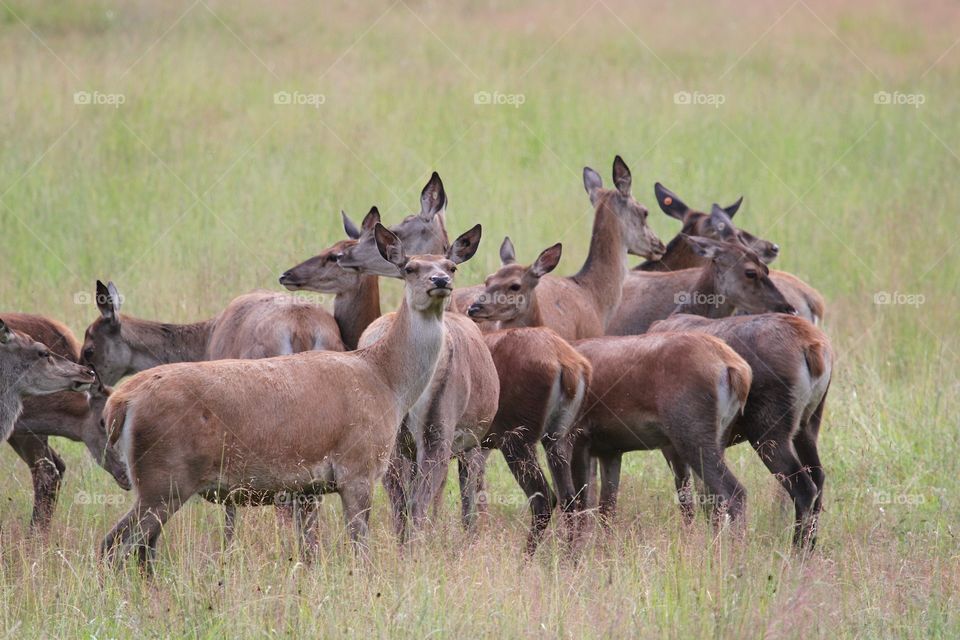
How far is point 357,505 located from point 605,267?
178 inches

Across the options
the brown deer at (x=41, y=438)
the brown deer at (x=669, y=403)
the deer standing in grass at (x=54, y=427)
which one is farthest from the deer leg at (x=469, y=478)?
the brown deer at (x=41, y=438)

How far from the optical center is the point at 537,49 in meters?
22.2

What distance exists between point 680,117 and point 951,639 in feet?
46.4

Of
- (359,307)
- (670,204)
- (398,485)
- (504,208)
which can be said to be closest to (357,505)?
(398,485)

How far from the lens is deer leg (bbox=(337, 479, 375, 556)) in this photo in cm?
750

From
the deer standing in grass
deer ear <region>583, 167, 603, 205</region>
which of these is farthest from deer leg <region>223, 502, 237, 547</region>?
deer ear <region>583, 167, 603, 205</region>

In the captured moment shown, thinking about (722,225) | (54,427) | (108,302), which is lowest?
(54,427)

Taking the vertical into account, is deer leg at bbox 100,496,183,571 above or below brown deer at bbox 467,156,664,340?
below

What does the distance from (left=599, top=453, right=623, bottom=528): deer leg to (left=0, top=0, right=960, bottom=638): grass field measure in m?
0.23

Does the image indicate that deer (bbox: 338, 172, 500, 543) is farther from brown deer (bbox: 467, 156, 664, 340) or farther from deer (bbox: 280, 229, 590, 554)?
brown deer (bbox: 467, 156, 664, 340)

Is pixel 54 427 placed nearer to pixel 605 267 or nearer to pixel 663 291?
pixel 605 267

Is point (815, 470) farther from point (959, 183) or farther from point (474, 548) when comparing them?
point (959, 183)

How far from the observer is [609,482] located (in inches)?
369

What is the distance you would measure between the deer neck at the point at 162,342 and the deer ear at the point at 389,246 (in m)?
2.29
